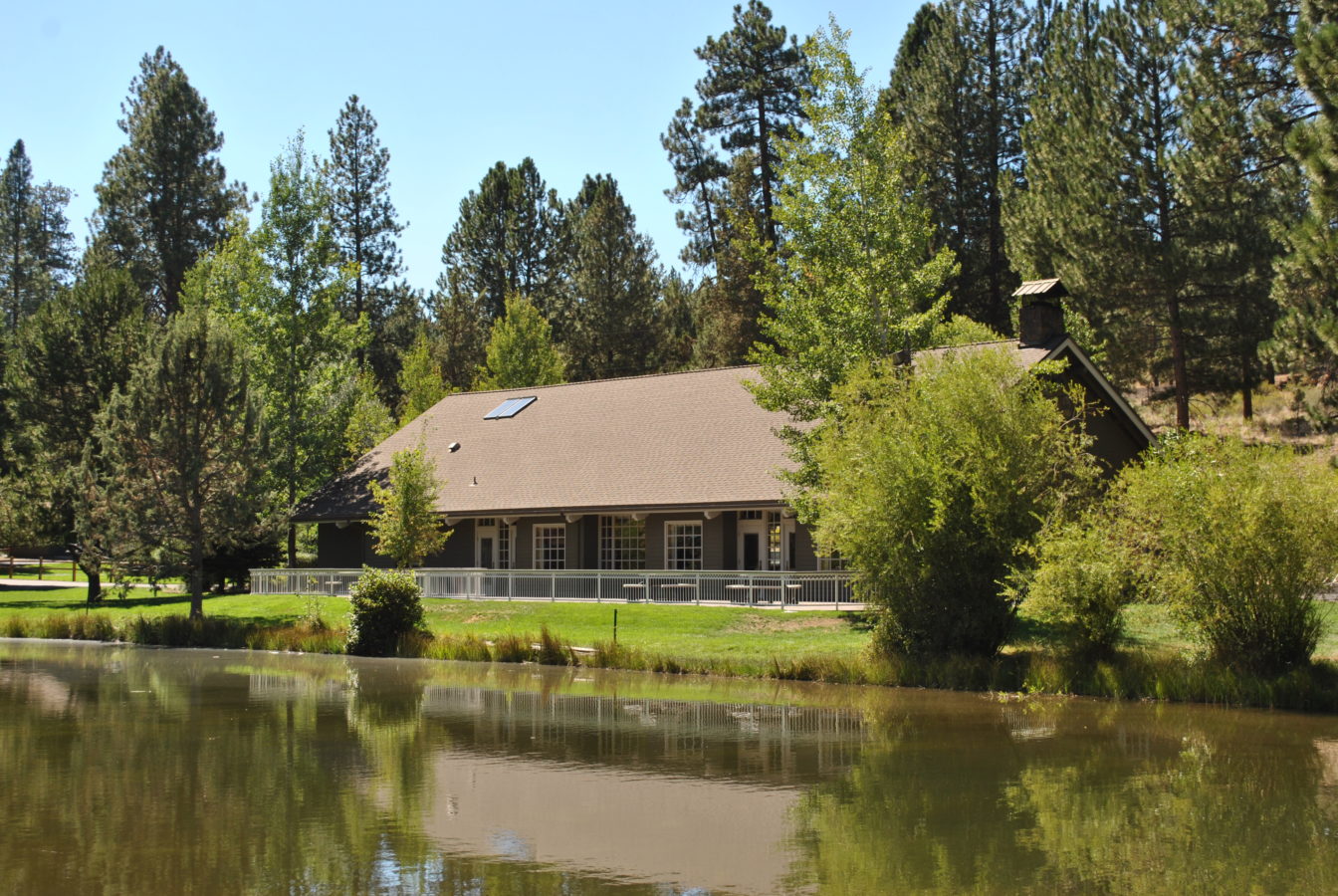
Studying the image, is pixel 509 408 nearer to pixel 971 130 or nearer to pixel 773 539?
pixel 773 539

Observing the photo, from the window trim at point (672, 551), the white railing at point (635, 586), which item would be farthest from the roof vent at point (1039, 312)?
the window trim at point (672, 551)

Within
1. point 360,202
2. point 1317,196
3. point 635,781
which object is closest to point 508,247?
point 360,202

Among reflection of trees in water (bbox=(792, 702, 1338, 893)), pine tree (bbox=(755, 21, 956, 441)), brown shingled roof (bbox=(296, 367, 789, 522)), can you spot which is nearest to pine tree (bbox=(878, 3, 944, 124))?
brown shingled roof (bbox=(296, 367, 789, 522))

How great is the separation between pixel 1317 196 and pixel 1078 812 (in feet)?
55.4

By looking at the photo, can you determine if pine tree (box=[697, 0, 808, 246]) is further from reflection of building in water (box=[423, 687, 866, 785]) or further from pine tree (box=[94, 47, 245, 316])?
reflection of building in water (box=[423, 687, 866, 785])

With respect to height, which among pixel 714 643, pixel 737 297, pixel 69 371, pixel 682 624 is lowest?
pixel 714 643

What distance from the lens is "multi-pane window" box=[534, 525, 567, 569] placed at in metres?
36.8

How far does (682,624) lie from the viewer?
2783 centimetres

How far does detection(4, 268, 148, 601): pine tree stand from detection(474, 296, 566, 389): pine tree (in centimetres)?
1755

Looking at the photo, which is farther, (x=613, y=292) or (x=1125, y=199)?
(x=613, y=292)

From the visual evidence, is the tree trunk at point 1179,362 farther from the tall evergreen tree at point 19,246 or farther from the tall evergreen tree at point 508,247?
the tall evergreen tree at point 19,246

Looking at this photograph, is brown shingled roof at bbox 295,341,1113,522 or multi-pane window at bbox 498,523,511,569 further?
multi-pane window at bbox 498,523,511,569

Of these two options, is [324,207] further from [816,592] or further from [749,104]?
[816,592]

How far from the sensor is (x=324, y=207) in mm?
47969
